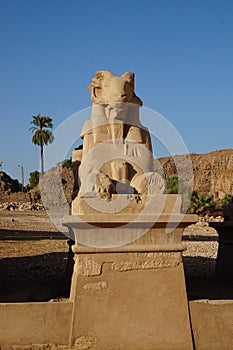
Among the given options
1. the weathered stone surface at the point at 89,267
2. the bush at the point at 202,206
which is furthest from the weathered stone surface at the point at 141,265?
the bush at the point at 202,206

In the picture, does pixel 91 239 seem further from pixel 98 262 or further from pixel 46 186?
pixel 46 186

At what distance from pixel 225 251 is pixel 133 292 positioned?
9.29ft

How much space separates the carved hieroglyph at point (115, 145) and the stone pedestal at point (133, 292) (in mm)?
478

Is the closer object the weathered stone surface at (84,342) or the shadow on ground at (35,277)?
the weathered stone surface at (84,342)

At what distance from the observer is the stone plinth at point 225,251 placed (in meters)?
6.37

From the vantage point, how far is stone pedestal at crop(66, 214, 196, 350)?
155 inches

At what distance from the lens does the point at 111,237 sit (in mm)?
4109

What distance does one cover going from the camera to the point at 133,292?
4078 millimetres

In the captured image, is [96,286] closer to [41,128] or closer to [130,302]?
[130,302]

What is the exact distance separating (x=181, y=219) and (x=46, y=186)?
3611cm

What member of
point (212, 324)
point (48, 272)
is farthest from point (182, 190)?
point (212, 324)

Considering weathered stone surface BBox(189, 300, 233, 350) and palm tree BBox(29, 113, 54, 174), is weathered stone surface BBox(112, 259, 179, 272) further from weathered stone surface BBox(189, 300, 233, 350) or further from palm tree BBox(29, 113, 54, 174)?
palm tree BBox(29, 113, 54, 174)

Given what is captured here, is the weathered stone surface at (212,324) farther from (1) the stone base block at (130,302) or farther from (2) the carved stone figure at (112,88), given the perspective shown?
(2) the carved stone figure at (112,88)

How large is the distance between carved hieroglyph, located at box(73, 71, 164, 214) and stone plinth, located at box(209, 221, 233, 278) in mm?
1867
